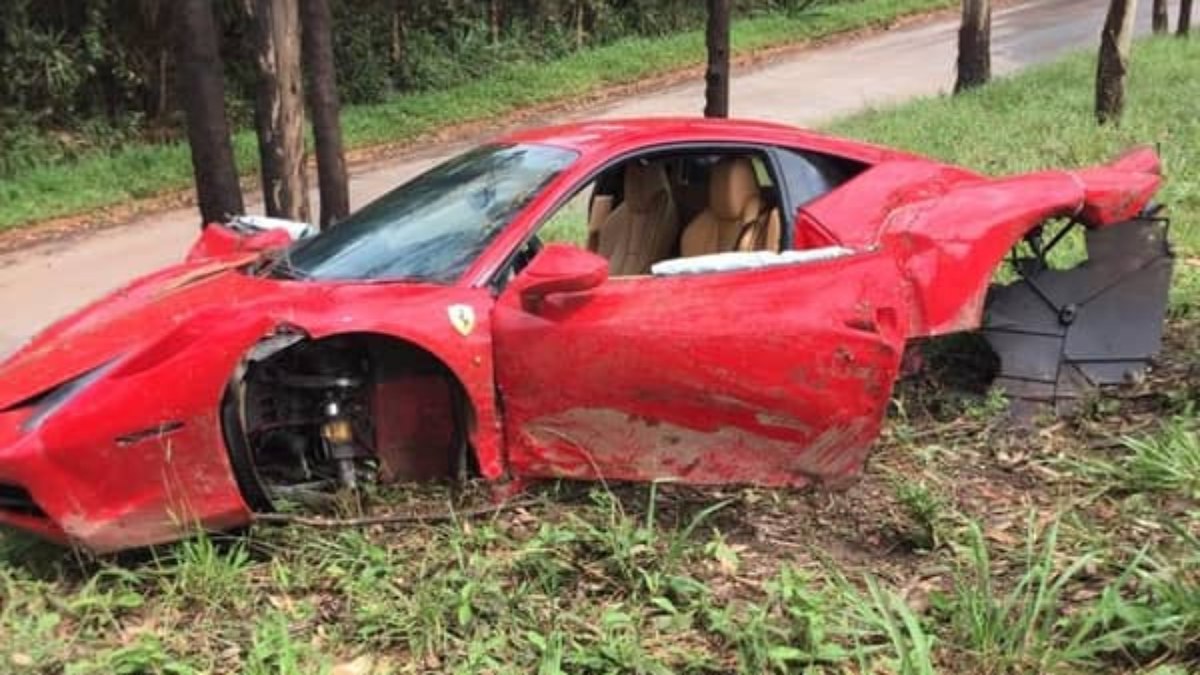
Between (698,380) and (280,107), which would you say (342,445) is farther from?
(280,107)

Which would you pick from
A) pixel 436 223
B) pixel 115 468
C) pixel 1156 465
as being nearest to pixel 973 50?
pixel 1156 465

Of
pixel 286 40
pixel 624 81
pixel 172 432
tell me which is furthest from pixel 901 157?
pixel 624 81

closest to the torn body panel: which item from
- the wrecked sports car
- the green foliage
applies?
the wrecked sports car

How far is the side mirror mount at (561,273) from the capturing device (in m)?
3.66

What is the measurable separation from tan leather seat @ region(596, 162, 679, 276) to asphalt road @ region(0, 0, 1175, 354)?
5597 millimetres

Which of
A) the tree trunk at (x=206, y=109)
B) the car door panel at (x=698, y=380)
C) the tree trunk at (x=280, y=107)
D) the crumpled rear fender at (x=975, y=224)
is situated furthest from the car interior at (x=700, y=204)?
the tree trunk at (x=280, y=107)

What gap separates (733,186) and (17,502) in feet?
9.39

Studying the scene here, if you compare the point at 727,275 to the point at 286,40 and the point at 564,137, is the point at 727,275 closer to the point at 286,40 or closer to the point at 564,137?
the point at 564,137

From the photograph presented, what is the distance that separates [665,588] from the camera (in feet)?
11.3

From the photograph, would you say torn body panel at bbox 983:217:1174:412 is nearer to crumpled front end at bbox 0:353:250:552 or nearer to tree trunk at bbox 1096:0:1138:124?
crumpled front end at bbox 0:353:250:552

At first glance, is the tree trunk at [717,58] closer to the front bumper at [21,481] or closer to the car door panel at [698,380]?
the car door panel at [698,380]

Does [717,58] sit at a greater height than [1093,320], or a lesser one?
greater

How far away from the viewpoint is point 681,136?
4488 mm

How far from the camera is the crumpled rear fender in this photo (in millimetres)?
4309
